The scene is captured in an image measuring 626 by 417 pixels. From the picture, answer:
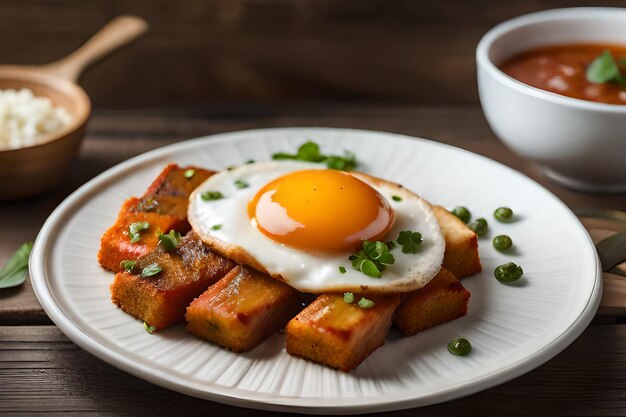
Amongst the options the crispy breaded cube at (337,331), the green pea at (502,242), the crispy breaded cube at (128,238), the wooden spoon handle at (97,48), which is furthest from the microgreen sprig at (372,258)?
the wooden spoon handle at (97,48)

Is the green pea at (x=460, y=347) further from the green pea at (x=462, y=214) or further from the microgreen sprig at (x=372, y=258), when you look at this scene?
the green pea at (x=462, y=214)

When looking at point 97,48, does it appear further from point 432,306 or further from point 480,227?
point 432,306

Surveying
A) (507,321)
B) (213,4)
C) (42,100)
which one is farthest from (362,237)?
(213,4)

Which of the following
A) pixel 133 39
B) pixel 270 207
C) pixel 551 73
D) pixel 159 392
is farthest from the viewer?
pixel 133 39

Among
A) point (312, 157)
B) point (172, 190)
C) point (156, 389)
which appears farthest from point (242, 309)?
point (312, 157)

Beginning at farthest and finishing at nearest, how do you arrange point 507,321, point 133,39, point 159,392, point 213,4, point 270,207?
1. point 213,4
2. point 133,39
3. point 270,207
4. point 507,321
5. point 159,392

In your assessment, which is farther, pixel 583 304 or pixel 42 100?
pixel 42 100

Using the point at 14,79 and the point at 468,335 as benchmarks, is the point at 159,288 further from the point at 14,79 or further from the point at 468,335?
the point at 14,79
